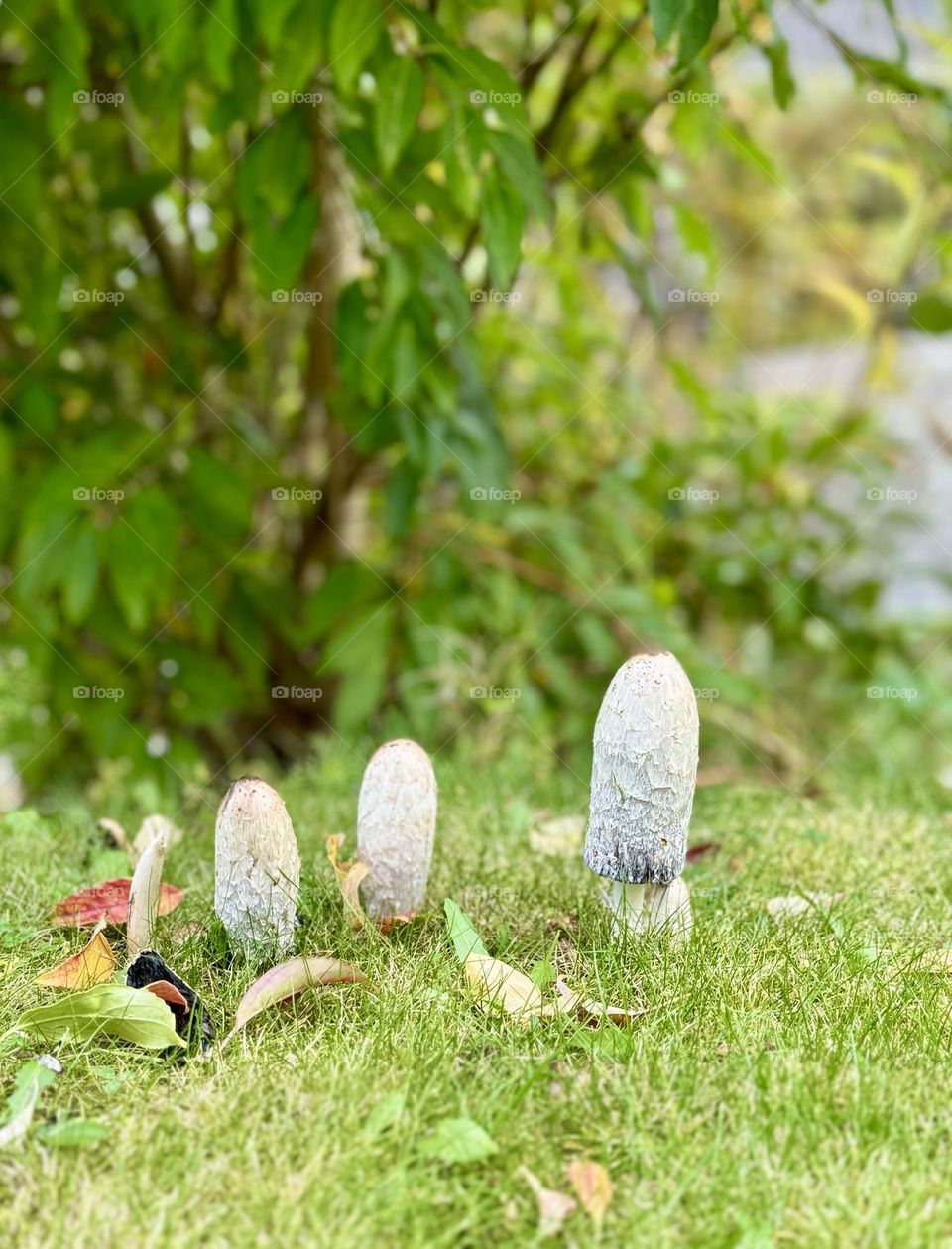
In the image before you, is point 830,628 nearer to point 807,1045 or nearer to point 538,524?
point 538,524

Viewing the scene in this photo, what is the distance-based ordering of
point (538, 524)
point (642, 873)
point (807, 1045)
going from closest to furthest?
point (807, 1045), point (642, 873), point (538, 524)

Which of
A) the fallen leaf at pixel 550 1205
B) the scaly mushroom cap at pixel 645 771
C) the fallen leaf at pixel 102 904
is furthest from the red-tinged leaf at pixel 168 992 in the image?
the scaly mushroom cap at pixel 645 771

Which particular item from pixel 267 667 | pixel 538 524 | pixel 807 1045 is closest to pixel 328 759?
pixel 267 667

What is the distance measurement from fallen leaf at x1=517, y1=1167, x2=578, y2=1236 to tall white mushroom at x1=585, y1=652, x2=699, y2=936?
0.54 meters

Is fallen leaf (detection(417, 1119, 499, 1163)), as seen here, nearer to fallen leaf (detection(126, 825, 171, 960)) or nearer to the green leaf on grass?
the green leaf on grass

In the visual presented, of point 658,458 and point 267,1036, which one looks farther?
point 658,458

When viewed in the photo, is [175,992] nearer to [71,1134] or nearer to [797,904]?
[71,1134]

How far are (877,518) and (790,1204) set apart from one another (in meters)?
3.43

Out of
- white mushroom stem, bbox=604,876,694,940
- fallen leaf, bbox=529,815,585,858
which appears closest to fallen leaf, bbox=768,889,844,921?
white mushroom stem, bbox=604,876,694,940

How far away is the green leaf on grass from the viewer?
1.59 m

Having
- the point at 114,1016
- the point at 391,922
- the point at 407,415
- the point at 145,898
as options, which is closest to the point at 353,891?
the point at 391,922

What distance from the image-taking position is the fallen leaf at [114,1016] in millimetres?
1409

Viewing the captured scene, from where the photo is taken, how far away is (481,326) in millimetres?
3578

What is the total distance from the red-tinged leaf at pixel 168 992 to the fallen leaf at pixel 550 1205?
21.2 inches
